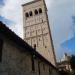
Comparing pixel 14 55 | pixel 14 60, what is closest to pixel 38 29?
pixel 14 55

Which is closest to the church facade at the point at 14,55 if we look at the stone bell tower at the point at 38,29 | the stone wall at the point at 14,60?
the stone wall at the point at 14,60

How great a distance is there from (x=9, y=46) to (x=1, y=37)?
3.31 feet

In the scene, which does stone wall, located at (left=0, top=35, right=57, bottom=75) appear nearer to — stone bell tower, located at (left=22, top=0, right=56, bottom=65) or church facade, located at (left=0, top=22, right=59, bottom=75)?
church facade, located at (left=0, top=22, right=59, bottom=75)

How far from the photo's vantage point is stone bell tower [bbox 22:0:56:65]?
135ft

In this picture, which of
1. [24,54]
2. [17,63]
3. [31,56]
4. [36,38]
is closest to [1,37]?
[17,63]

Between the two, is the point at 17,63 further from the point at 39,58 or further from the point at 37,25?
the point at 37,25

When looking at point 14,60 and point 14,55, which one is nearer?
point 14,60

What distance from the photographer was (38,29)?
45.9 metres

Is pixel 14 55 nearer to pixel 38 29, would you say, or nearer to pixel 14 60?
pixel 14 60

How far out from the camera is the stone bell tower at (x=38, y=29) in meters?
41.1

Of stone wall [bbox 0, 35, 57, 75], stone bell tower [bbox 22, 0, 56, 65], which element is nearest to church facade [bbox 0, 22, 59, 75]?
stone wall [bbox 0, 35, 57, 75]

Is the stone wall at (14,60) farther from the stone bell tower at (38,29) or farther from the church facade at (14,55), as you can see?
the stone bell tower at (38,29)

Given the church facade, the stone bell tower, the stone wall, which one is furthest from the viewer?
the stone bell tower

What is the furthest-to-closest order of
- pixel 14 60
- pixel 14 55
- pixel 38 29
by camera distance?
pixel 38 29 → pixel 14 55 → pixel 14 60
